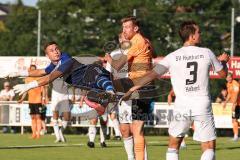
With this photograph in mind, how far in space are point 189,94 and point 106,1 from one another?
1679 inches

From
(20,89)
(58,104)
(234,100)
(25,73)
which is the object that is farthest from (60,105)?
(20,89)

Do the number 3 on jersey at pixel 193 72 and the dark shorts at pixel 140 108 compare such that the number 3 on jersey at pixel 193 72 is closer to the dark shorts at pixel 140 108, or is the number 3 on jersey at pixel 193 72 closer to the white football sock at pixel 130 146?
the dark shorts at pixel 140 108

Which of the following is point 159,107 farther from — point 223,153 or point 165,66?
point 165,66

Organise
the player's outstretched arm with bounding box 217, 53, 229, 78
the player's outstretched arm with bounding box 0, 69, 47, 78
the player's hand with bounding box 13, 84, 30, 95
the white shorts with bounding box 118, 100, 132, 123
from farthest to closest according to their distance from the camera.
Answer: the player's outstretched arm with bounding box 0, 69, 47, 78
the white shorts with bounding box 118, 100, 132, 123
the player's hand with bounding box 13, 84, 30, 95
the player's outstretched arm with bounding box 217, 53, 229, 78

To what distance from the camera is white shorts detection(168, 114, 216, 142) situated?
10.4 metres

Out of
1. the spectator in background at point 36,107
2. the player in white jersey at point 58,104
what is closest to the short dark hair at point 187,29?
the player in white jersey at point 58,104

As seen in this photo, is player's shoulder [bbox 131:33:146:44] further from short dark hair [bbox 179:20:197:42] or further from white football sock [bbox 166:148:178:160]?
white football sock [bbox 166:148:178:160]

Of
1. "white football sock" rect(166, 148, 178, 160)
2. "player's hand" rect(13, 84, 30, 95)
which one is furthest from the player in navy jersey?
"white football sock" rect(166, 148, 178, 160)

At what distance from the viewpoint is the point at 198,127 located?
10.5 m

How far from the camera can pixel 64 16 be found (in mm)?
52625

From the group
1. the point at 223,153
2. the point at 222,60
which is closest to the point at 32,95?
the point at 223,153

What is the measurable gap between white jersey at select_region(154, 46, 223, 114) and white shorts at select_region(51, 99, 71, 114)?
13.3 m

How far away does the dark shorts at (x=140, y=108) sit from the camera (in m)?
12.8

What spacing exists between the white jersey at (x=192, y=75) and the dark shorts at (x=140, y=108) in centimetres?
242
